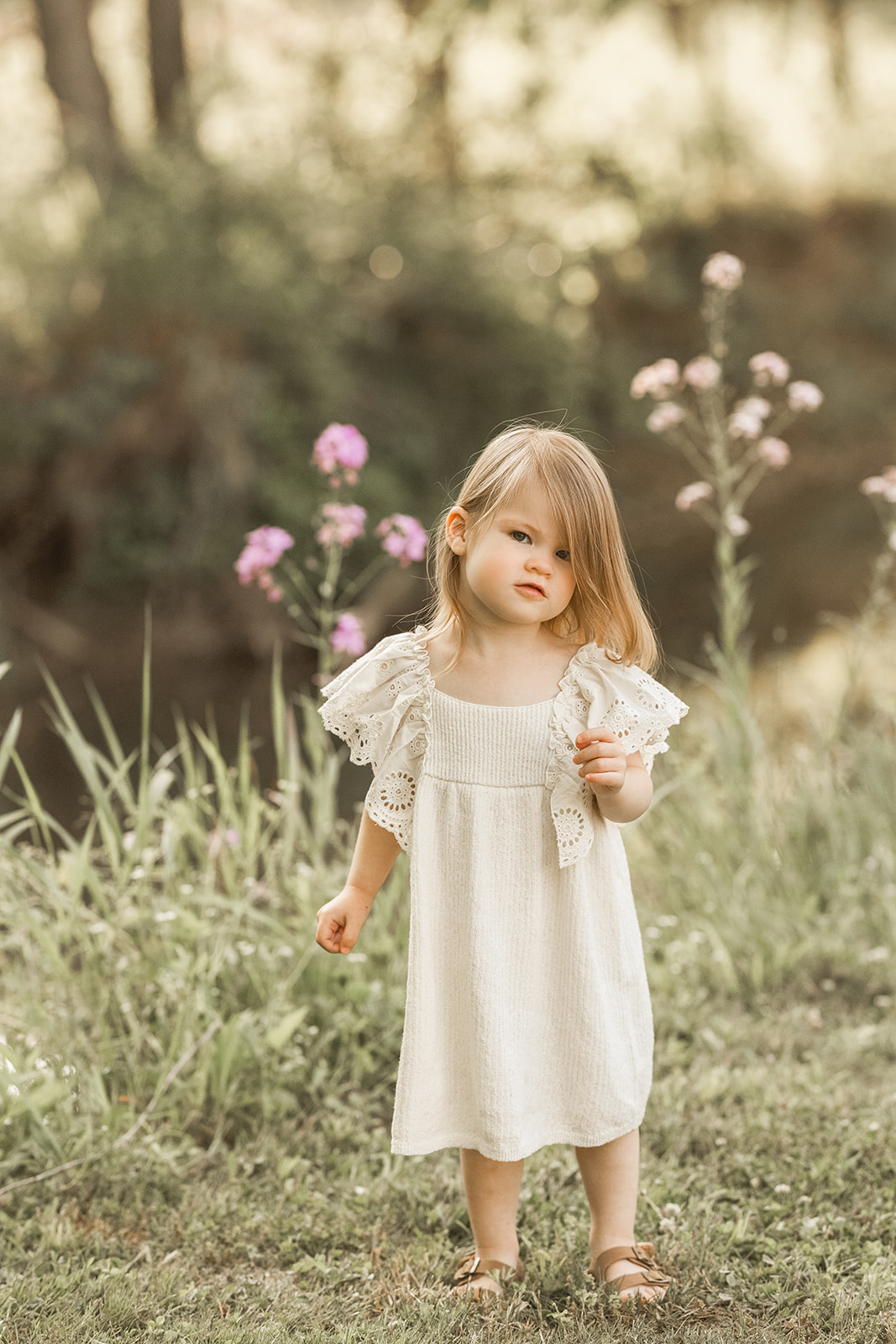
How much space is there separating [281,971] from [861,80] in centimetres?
1909

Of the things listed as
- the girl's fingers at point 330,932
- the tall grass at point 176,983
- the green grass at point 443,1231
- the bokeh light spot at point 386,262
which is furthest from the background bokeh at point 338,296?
the girl's fingers at point 330,932

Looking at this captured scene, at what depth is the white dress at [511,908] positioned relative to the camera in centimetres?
202

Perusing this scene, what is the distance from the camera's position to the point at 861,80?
1852 centimetres

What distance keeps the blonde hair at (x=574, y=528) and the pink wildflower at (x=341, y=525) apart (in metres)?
0.97

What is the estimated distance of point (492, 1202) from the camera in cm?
216

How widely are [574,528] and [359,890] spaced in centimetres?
71

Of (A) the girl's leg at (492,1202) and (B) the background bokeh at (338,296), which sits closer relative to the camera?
(A) the girl's leg at (492,1202)

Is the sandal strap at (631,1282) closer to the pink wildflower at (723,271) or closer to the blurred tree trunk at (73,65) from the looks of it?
the pink wildflower at (723,271)

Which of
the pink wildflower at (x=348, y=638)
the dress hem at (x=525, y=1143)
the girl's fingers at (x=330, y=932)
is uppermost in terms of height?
the pink wildflower at (x=348, y=638)

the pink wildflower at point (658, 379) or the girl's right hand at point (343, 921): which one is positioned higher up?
the pink wildflower at point (658, 379)

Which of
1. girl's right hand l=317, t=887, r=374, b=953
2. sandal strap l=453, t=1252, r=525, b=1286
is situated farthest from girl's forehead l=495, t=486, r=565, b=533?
sandal strap l=453, t=1252, r=525, b=1286

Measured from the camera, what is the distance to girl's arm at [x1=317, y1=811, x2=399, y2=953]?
7.09 feet

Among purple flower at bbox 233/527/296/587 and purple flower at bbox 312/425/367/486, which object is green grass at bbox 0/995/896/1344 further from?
purple flower at bbox 312/425/367/486

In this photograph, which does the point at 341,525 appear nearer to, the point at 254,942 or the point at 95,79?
the point at 254,942
